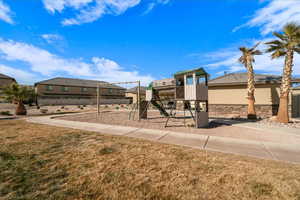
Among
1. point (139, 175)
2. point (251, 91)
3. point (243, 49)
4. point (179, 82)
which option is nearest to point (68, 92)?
point (179, 82)

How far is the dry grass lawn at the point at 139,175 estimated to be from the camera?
2.21 meters

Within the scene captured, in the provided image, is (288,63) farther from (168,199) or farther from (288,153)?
(168,199)

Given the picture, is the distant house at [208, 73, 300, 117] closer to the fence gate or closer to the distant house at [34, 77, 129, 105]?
the fence gate

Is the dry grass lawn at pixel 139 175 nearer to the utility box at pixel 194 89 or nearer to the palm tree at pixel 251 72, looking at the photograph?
the utility box at pixel 194 89

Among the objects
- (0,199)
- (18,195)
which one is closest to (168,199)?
(18,195)

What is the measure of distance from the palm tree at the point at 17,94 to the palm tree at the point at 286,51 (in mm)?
23157

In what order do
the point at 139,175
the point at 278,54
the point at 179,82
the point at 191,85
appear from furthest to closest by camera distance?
the point at 179,82 → the point at 278,54 → the point at 191,85 → the point at 139,175

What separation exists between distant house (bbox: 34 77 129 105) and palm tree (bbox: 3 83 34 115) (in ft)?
75.5

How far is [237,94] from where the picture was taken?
42.7 ft

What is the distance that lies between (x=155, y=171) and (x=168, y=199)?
862mm

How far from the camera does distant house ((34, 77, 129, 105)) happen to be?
34562mm

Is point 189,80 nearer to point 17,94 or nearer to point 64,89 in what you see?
point 17,94

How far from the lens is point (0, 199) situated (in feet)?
6.71

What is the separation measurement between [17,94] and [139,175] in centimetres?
1773
